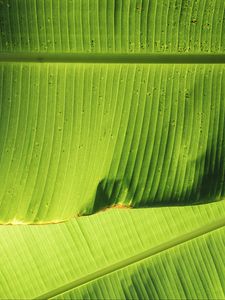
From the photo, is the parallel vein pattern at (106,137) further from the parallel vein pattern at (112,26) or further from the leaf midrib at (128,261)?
the leaf midrib at (128,261)

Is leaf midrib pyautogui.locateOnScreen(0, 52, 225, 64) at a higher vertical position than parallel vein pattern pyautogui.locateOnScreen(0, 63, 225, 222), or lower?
higher

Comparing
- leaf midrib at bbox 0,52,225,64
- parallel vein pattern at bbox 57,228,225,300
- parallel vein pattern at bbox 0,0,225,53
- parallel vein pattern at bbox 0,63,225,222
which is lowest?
parallel vein pattern at bbox 57,228,225,300

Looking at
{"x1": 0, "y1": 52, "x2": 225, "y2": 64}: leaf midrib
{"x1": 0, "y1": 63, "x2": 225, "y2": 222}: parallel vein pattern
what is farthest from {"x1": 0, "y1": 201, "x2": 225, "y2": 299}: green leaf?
{"x1": 0, "y1": 52, "x2": 225, "y2": 64}: leaf midrib

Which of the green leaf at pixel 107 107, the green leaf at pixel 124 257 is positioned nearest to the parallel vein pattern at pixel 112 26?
the green leaf at pixel 107 107

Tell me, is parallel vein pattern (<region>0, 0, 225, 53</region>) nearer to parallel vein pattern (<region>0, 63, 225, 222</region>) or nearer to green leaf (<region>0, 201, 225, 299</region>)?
parallel vein pattern (<region>0, 63, 225, 222</region>)

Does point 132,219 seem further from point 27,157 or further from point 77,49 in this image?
point 77,49

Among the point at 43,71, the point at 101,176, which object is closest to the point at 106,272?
the point at 101,176
